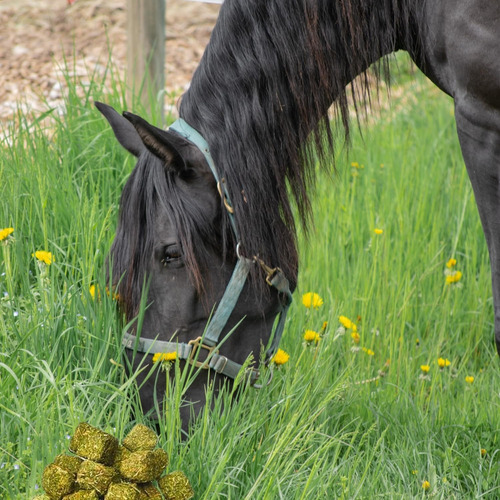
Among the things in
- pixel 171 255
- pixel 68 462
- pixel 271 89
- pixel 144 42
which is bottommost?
pixel 68 462

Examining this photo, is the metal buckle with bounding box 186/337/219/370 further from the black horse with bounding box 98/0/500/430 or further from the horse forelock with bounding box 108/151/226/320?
the horse forelock with bounding box 108/151/226/320

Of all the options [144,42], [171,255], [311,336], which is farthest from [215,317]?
[144,42]

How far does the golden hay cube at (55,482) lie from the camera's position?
161 centimetres

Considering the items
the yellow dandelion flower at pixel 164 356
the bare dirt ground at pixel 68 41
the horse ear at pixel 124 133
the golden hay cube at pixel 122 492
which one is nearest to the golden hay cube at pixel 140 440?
the golden hay cube at pixel 122 492

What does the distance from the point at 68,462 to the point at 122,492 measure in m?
0.15

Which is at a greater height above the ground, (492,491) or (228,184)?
(228,184)

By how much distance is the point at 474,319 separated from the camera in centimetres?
358

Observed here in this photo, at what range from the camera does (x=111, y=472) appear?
1662 millimetres

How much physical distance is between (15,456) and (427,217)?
2.92 metres

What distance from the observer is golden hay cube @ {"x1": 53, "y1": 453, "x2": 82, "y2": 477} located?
5.36ft

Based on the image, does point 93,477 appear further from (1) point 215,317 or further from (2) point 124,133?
(2) point 124,133

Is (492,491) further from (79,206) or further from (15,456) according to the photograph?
(79,206)

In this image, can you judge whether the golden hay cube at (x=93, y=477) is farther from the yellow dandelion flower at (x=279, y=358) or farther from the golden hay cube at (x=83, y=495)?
the yellow dandelion flower at (x=279, y=358)

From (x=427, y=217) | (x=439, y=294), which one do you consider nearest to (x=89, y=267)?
(x=439, y=294)
